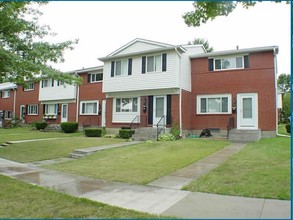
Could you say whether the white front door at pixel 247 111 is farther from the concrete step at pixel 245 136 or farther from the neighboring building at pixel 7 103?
the neighboring building at pixel 7 103

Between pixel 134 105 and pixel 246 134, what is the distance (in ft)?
28.6

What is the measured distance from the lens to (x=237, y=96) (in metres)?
18.5

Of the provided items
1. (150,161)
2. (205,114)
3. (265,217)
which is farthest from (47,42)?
(265,217)

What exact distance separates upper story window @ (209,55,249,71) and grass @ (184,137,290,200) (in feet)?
32.9

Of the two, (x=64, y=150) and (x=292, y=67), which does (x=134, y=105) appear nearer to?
(x=64, y=150)

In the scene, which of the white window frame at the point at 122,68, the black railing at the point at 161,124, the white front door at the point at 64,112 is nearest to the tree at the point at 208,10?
the black railing at the point at 161,124

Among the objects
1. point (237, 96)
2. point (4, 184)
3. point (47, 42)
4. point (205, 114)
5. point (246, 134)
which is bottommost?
point (4, 184)

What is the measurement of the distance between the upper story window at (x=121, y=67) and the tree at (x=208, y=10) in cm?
1511

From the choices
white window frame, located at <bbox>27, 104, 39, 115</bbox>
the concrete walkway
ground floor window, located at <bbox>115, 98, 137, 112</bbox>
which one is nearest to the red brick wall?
ground floor window, located at <bbox>115, 98, 137, 112</bbox>

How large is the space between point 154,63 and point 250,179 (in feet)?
45.8

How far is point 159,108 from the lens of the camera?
776 inches

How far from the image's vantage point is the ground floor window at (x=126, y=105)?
21047 millimetres

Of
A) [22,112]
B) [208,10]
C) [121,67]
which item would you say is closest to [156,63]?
[121,67]

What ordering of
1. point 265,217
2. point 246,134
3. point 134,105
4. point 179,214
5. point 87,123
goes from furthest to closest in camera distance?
point 87,123, point 134,105, point 246,134, point 179,214, point 265,217
